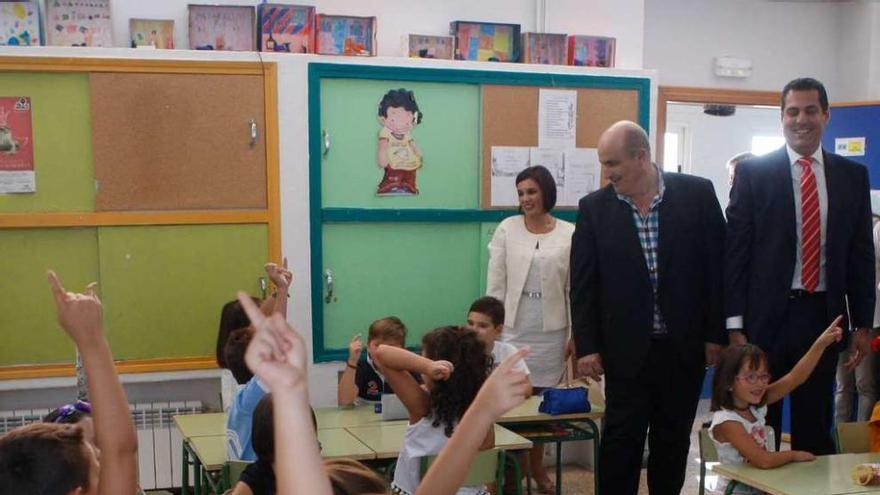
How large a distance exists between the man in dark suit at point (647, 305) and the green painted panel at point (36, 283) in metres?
2.44

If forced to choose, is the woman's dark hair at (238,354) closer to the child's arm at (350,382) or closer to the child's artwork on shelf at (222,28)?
the child's arm at (350,382)

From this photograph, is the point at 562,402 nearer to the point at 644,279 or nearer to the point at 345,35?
the point at 644,279

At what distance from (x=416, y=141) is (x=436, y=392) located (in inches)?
85.4

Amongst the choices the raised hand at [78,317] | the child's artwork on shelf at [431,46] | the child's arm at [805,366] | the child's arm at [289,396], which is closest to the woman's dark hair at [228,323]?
the child's artwork on shelf at [431,46]

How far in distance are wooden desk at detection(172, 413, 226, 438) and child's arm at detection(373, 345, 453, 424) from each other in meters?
0.86

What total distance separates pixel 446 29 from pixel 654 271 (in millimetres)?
2271

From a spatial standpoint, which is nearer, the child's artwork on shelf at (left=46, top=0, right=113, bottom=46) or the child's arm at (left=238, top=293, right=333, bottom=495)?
the child's arm at (left=238, top=293, right=333, bottom=495)

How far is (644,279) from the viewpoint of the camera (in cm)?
356

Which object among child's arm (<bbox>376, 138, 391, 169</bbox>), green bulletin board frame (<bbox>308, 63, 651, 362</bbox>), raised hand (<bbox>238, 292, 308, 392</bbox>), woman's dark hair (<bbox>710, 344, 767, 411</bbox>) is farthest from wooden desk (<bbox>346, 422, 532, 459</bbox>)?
raised hand (<bbox>238, 292, 308, 392</bbox>)

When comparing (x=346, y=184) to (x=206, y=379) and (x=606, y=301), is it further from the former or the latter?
(x=606, y=301)

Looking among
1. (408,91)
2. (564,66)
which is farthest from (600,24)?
(408,91)

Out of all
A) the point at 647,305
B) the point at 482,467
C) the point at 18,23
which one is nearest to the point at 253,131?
the point at 18,23

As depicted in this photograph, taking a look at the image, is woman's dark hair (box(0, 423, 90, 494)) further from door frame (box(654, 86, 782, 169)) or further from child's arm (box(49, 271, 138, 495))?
door frame (box(654, 86, 782, 169))

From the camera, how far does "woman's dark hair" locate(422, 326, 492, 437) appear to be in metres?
3.18
